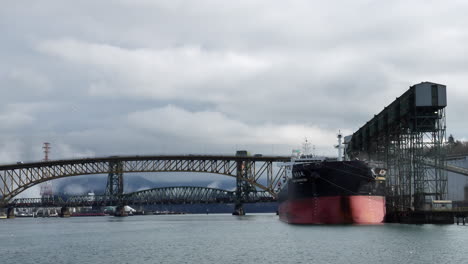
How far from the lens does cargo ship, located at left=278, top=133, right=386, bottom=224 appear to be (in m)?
67.2

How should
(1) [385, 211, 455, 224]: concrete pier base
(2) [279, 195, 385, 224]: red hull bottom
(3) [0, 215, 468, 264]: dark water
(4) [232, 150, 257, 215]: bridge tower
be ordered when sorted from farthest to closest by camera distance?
(4) [232, 150, 257, 215]: bridge tower
(1) [385, 211, 455, 224]: concrete pier base
(2) [279, 195, 385, 224]: red hull bottom
(3) [0, 215, 468, 264]: dark water

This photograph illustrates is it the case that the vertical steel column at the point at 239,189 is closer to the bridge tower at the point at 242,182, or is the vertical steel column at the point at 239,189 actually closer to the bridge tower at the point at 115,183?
the bridge tower at the point at 242,182

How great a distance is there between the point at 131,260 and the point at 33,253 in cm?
1199

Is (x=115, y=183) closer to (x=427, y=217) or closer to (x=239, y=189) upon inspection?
(x=239, y=189)

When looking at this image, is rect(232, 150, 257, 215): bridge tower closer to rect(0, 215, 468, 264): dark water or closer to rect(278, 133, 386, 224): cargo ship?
rect(278, 133, 386, 224): cargo ship

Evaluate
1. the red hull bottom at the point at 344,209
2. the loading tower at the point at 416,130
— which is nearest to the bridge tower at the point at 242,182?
the loading tower at the point at 416,130

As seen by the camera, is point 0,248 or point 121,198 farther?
point 121,198

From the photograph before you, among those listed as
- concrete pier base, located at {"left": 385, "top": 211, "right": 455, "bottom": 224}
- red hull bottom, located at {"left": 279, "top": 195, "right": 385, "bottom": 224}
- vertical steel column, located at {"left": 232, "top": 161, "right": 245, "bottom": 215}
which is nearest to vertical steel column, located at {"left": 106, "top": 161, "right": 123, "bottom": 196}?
vertical steel column, located at {"left": 232, "top": 161, "right": 245, "bottom": 215}

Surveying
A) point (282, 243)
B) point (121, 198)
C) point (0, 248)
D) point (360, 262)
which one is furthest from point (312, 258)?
point (121, 198)

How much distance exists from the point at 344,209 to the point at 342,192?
6.44 feet

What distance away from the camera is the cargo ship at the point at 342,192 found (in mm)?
67250

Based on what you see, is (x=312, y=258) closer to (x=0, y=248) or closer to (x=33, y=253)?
(x=33, y=253)

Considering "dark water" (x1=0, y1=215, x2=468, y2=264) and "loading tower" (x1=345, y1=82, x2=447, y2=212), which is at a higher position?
"loading tower" (x1=345, y1=82, x2=447, y2=212)

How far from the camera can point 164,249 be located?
1980 inches
